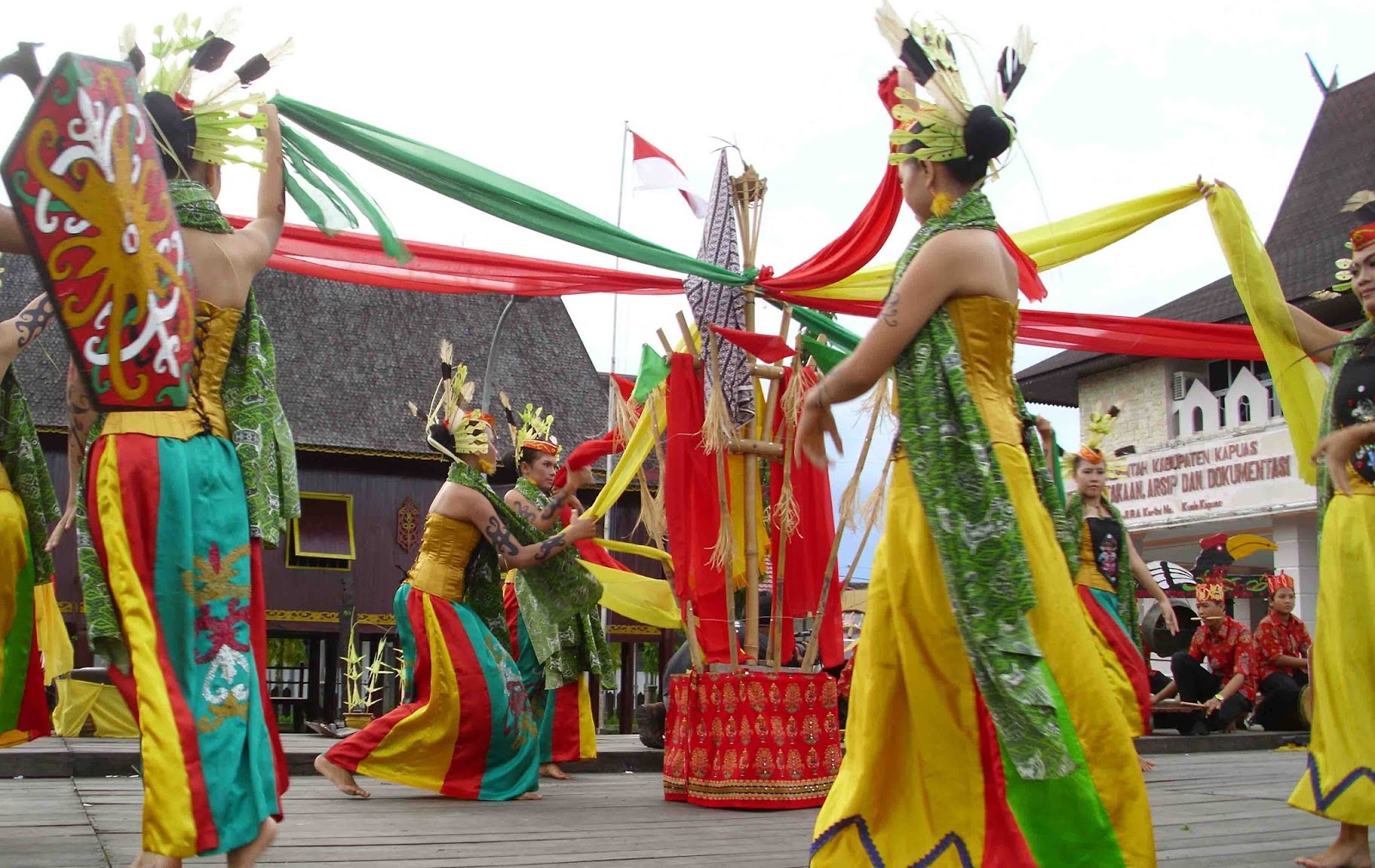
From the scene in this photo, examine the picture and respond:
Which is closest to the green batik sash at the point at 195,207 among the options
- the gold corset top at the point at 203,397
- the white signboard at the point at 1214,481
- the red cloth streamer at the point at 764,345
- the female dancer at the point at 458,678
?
the gold corset top at the point at 203,397

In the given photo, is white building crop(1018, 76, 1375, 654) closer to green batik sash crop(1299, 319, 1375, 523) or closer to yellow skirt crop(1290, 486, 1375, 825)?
green batik sash crop(1299, 319, 1375, 523)

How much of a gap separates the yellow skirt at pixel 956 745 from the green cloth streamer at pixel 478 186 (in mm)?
2457

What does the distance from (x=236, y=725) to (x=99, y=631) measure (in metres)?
0.38

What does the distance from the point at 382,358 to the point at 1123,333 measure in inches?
914

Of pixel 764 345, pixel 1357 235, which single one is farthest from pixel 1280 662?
pixel 1357 235

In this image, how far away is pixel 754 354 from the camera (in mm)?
5715

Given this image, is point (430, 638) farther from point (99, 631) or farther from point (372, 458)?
point (372, 458)

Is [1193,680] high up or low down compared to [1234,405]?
down

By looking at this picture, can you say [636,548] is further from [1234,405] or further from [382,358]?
[382,358]

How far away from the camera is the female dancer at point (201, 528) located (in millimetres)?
3039

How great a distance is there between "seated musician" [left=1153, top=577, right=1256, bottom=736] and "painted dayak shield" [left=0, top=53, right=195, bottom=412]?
32.8 ft

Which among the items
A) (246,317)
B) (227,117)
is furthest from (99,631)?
(227,117)

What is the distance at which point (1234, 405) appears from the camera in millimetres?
21281

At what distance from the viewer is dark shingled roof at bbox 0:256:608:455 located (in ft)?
84.2
